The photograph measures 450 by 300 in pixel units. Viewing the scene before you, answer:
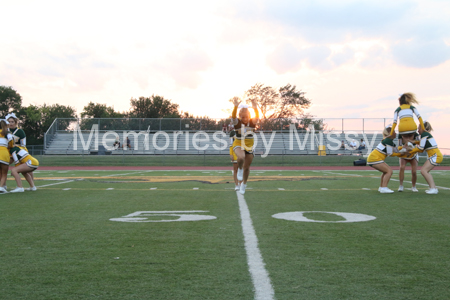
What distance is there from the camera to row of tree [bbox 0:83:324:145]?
40.9 meters

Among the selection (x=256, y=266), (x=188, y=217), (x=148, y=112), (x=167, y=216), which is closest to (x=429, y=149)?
(x=188, y=217)

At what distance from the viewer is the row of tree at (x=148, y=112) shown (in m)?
40.9

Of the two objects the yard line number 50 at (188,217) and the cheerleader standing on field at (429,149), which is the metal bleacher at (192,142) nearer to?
the cheerleader standing on field at (429,149)

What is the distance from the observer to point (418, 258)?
3.87 metres

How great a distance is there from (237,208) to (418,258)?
3.90 m

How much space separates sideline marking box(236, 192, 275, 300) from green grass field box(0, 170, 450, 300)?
22 millimetres

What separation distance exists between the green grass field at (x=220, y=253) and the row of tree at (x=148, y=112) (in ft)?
110

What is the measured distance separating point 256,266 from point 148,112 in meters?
85.3

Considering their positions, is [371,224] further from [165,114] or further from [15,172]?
[165,114]

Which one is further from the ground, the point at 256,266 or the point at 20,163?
the point at 20,163

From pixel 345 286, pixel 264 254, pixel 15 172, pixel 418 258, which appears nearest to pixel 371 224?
pixel 418 258

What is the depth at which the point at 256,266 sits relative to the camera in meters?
3.60

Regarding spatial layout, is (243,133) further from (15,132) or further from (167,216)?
(15,132)

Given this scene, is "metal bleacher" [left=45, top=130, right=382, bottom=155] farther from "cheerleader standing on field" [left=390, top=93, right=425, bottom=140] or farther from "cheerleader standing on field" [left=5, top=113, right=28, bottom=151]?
"cheerleader standing on field" [left=390, top=93, right=425, bottom=140]
